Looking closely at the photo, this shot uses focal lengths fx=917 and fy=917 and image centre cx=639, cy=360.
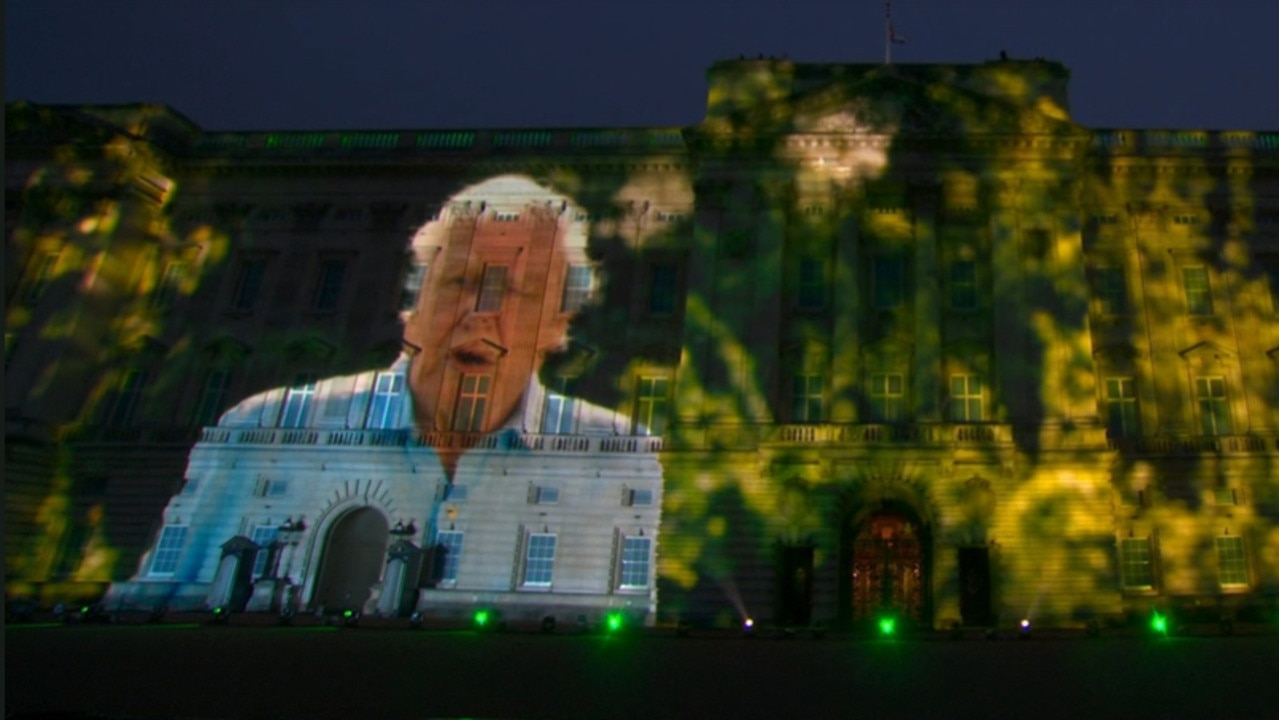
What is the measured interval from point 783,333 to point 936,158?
8586 mm

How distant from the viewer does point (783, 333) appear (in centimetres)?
3256

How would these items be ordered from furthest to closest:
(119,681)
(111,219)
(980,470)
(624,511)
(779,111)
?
(111,219) < (779,111) < (624,511) < (980,470) < (119,681)

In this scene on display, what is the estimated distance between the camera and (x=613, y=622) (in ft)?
87.9

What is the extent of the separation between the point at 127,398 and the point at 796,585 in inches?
1078

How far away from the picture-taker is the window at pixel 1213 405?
103ft

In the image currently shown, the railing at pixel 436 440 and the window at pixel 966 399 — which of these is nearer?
the window at pixel 966 399

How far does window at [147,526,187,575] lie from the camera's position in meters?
33.4

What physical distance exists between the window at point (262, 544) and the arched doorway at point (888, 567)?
20256 mm

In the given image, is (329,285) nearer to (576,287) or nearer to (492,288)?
(492,288)

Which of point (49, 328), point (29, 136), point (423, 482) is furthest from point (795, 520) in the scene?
point (29, 136)

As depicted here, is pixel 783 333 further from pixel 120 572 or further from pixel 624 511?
pixel 120 572

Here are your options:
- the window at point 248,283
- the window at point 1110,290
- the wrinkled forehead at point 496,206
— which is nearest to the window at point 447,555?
the wrinkled forehead at point 496,206

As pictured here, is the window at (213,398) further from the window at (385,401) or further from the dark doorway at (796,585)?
the dark doorway at (796,585)

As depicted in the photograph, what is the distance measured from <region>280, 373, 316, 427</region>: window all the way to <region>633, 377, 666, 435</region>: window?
12.9 metres
